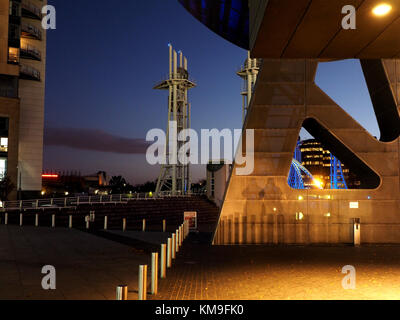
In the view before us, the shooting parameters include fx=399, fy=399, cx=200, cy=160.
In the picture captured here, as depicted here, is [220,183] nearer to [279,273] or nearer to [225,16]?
[225,16]

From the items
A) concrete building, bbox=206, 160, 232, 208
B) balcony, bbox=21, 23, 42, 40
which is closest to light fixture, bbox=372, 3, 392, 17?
concrete building, bbox=206, 160, 232, 208

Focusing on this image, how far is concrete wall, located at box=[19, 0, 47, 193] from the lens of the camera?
178 feet

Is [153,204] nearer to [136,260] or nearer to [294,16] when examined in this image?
[136,260]

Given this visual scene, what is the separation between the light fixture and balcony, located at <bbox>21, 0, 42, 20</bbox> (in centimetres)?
5721

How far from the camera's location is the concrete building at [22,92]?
48.7 metres

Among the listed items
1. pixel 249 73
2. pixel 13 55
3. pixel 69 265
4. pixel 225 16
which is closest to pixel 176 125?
pixel 249 73

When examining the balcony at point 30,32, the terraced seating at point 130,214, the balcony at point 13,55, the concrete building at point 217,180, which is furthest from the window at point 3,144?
the concrete building at point 217,180

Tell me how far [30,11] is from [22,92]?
11.1 metres

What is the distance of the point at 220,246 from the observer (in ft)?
54.7

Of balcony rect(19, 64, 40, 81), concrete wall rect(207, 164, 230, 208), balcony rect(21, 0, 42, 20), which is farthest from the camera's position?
balcony rect(21, 0, 42, 20)

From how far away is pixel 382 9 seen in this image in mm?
6625

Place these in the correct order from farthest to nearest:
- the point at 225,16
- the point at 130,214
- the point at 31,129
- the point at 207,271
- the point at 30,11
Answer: the point at 31,129, the point at 30,11, the point at 130,214, the point at 225,16, the point at 207,271

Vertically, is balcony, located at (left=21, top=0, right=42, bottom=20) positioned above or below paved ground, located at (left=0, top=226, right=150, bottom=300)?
above

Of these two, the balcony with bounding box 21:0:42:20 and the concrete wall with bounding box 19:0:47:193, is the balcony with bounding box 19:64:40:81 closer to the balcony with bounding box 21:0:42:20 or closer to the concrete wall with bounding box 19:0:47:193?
the concrete wall with bounding box 19:0:47:193
